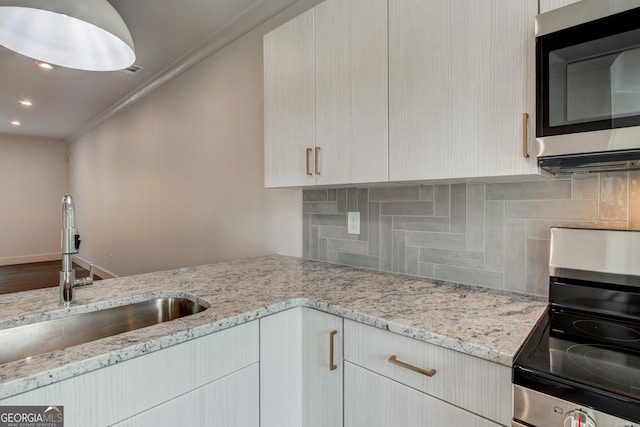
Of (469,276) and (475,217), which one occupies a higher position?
(475,217)

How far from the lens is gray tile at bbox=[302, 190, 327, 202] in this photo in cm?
208

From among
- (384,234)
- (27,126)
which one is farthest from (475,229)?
(27,126)

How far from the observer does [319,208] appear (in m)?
2.11

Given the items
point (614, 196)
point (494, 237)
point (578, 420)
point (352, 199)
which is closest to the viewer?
point (578, 420)

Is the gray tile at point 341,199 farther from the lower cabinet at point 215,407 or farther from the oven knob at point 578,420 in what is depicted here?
the oven knob at point 578,420

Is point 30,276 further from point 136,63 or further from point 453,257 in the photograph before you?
point 453,257

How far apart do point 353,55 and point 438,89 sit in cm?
45

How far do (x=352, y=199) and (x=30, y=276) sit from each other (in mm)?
6816

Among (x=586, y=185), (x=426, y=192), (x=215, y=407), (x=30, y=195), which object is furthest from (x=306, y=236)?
(x=30, y=195)

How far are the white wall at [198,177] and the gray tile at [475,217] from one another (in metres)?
1.11

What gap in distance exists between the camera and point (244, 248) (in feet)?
8.92

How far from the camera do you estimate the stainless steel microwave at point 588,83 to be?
2.83 feet

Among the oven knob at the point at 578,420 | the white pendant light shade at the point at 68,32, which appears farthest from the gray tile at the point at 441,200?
the white pendant light shade at the point at 68,32

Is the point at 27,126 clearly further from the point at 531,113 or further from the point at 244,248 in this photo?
the point at 531,113
